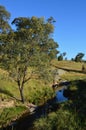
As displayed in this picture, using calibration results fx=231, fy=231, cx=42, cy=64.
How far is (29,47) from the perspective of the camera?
41.2 m

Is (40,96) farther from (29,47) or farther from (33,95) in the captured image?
(29,47)

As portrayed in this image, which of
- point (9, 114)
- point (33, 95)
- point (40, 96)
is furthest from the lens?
point (40, 96)

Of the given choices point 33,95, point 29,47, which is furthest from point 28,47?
point 33,95

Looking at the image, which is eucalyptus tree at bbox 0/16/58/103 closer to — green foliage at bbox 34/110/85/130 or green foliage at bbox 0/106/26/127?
green foliage at bbox 0/106/26/127

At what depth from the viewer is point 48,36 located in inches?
1670

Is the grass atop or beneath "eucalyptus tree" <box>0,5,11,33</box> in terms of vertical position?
beneath

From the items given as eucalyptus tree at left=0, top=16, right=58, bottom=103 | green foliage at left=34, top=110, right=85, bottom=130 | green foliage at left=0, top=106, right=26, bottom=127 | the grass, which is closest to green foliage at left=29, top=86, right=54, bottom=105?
the grass

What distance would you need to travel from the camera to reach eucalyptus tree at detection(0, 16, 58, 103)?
40562mm

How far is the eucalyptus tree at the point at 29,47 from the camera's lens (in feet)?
133

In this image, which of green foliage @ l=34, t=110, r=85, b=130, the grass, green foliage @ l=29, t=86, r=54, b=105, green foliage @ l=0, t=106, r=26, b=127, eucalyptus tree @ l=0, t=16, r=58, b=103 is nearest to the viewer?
green foliage @ l=34, t=110, r=85, b=130

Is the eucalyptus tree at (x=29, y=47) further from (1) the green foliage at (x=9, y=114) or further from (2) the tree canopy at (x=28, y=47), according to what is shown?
(1) the green foliage at (x=9, y=114)

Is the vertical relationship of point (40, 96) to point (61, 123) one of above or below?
below

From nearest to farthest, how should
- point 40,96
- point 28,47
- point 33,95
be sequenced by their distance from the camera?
point 28,47
point 33,95
point 40,96

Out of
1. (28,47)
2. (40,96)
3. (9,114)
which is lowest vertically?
(9,114)
